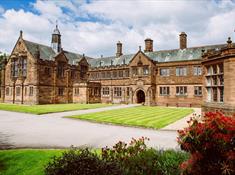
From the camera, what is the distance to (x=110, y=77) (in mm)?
48906

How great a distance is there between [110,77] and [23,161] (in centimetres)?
4133

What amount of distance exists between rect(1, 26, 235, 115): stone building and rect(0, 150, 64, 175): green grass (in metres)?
32.5

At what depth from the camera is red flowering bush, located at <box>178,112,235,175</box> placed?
13.3 feet

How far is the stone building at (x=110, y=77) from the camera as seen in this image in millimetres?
Answer: 38812

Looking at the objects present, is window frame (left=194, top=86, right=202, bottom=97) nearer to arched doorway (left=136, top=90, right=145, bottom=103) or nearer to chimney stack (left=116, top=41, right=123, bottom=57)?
arched doorway (left=136, top=90, right=145, bottom=103)

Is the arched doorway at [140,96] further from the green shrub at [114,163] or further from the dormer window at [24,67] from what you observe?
the green shrub at [114,163]

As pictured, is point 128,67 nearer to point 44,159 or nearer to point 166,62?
point 166,62

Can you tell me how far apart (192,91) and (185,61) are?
5675 millimetres

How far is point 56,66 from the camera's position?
44.7 m

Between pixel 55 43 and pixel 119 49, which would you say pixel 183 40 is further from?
pixel 55 43

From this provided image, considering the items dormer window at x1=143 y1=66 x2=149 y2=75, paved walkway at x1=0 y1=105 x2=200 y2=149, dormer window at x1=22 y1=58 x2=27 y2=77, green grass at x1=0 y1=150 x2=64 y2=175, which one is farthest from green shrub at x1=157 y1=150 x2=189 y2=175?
dormer window at x1=22 y1=58 x2=27 y2=77

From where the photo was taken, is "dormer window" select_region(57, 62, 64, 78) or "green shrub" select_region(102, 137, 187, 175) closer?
"green shrub" select_region(102, 137, 187, 175)

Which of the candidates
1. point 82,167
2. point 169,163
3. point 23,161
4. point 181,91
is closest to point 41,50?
point 181,91

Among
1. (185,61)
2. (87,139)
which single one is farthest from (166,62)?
(87,139)
